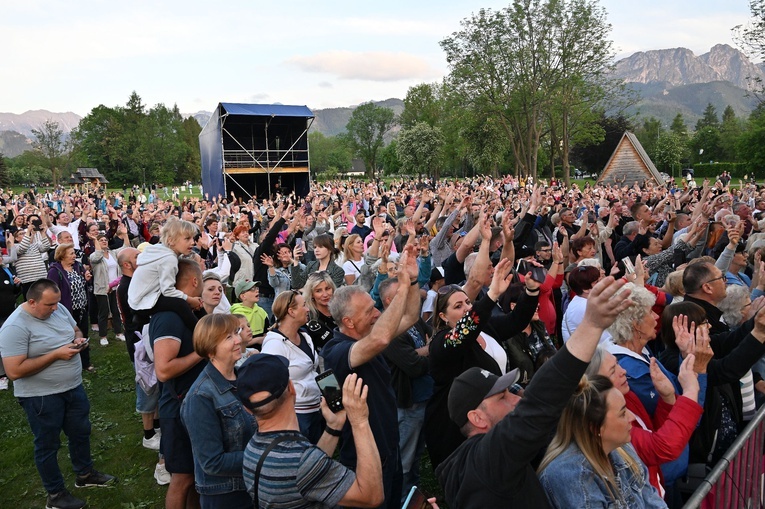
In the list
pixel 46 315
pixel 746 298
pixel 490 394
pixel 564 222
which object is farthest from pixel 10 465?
pixel 564 222

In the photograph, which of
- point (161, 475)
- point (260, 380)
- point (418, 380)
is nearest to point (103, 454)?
point (161, 475)

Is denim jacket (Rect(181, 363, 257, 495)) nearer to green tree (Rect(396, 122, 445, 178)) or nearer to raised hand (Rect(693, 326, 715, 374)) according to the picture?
raised hand (Rect(693, 326, 715, 374))

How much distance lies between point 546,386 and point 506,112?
120ft

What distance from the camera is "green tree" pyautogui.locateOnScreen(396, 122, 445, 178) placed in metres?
60.1

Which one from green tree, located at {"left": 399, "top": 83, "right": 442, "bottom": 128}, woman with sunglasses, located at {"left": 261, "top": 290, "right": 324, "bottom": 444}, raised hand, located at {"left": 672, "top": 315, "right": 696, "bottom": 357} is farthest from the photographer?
green tree, located at {"left": 399, "top": 83, "right": 442, "bottom": 128}

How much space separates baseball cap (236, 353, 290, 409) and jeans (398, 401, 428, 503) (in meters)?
1.84

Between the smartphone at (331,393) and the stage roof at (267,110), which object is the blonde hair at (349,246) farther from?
the stage roof at (267,110)

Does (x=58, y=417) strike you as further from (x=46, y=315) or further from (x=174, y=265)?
(x=174, y=265)

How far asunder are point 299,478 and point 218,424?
99 centimetres

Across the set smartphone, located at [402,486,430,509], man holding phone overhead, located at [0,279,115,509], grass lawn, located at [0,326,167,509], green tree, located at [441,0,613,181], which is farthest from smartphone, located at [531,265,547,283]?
green tree, located at [441,0,613,181]

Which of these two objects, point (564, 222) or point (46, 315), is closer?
point (46, 315)

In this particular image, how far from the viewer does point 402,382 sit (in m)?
3.81

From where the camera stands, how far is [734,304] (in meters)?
4.38

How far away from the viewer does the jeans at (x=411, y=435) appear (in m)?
3.95
